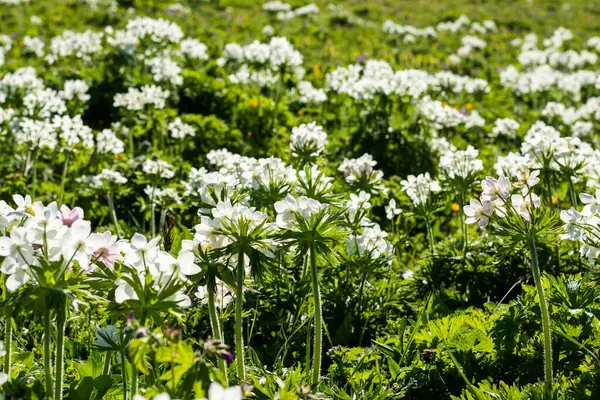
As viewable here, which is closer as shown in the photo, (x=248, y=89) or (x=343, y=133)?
(x=343, y=133)

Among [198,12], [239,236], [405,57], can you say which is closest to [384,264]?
[239,236]

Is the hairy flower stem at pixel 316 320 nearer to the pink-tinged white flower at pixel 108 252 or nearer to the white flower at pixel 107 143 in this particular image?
the pink-tinged white flower at pixel 108 252

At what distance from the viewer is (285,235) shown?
95.6 inches

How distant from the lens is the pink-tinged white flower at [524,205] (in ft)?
8.24

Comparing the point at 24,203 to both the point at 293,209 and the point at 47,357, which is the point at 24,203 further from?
the point at 293,209

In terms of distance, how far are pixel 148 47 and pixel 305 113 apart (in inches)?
78.4

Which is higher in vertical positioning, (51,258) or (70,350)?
(51,258)

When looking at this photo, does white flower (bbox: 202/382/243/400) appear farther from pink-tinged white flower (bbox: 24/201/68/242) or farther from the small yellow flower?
the small yellow flower

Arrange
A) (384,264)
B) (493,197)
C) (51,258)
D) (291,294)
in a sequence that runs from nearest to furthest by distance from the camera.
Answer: (51,258), (493,197), (291,294), (384,264)

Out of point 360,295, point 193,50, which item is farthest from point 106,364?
point 193,50

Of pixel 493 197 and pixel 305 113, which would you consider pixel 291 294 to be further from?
pixel 305 113

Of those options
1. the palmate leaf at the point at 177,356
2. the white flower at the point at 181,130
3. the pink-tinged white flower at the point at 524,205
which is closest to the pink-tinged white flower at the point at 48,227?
the palmate leaf at the point at 177,356

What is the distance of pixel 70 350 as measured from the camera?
3.07 metres

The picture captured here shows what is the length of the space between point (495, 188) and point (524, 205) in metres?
0.13
